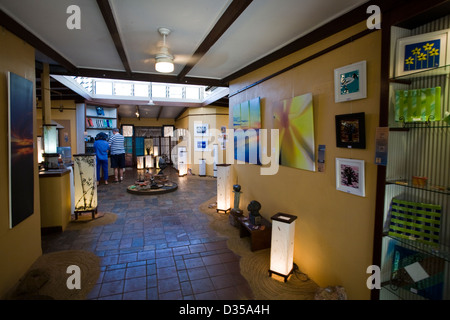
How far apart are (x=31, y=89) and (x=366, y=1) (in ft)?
12.5

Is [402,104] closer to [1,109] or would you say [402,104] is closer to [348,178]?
[348,178]

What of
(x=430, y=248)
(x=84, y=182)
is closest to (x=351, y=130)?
(x=430, y=248)

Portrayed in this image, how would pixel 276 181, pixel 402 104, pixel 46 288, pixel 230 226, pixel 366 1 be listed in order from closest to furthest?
pixel 402 104, pixel 366 1, pixel 46 288, pixel 276 181, pixel 230 226

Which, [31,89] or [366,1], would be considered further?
[31,89]

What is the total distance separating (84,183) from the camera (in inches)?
187

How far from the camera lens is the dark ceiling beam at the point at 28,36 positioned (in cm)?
240

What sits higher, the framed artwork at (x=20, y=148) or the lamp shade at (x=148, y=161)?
the framed artwork at (x=20, y=148)

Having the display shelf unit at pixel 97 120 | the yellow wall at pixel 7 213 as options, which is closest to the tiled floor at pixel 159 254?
the yellow wall at pixel 7 213

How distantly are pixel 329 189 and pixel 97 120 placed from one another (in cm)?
877

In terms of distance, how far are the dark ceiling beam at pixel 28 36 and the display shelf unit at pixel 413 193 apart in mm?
3542

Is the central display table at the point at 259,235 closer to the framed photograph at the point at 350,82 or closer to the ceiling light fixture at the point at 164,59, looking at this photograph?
the framed photograph at the point at 350,82
